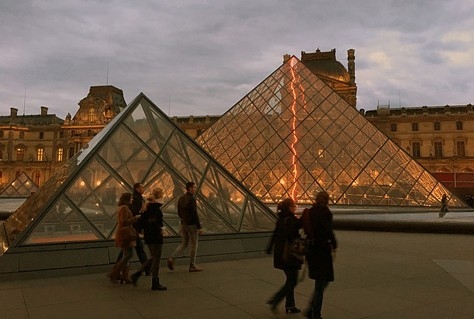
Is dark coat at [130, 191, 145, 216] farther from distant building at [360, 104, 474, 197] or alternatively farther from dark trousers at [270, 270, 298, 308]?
distant building at [360, 104, 474, 197]

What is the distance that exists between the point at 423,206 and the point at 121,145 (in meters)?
14.7

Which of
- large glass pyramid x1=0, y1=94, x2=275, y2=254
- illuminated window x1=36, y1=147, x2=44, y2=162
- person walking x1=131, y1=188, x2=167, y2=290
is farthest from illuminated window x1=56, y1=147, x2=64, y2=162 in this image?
person walking x1=131, y1=188, x2=167, y2=290

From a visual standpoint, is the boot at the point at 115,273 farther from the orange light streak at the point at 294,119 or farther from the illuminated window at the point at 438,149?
the illuminated window at the point at 438,149

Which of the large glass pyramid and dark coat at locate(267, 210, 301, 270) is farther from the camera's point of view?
the large glass pyramid

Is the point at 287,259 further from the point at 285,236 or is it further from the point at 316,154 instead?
the point at 316,154

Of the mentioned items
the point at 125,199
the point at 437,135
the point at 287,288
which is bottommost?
the point at 287,288

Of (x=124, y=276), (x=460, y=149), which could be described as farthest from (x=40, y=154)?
(x=124, y=276)

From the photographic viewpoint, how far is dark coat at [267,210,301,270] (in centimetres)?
389

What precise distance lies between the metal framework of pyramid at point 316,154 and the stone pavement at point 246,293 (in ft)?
35.7

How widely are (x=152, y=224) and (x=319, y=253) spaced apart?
7.04 ft

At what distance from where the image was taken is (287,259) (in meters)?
3.89

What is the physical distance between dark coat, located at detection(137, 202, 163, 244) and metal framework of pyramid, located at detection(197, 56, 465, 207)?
13.2m

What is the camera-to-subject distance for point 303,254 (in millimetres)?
3893

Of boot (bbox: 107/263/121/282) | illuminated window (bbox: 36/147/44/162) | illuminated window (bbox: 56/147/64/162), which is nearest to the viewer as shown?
boot (bbox: 107/263/121/282)
